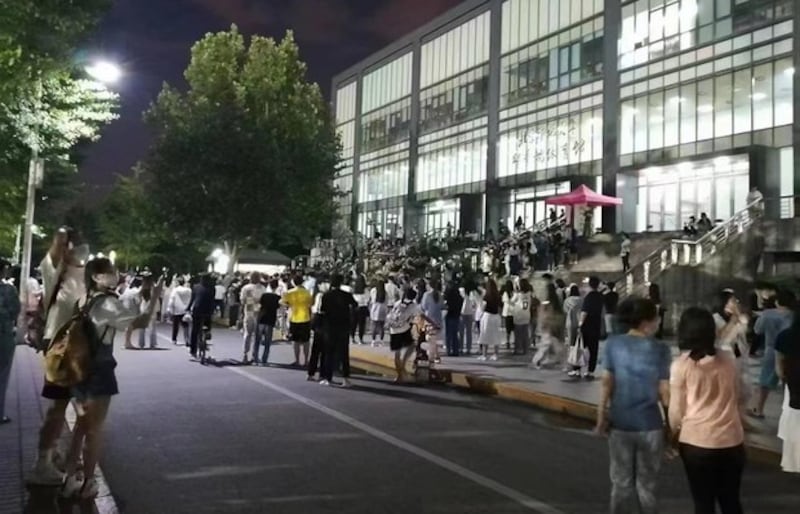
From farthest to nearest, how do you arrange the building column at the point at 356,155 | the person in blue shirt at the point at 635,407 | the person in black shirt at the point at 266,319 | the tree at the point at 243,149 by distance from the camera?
the building column at the point at 356,155 < the tree at the point at 243,149 < the person in black shirt at the point at 266,319 < the person in blue shirt at the point at 635,407

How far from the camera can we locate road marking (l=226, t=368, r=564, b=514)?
6227mm

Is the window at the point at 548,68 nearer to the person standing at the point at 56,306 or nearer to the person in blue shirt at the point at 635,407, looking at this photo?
the person standing at the point at 56,306

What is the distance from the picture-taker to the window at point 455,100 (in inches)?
1914

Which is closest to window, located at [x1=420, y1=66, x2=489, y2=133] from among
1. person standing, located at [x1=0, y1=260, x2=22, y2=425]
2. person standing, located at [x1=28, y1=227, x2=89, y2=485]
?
person standing, located at [x1=0, y1=260, x2=22, y2=425]

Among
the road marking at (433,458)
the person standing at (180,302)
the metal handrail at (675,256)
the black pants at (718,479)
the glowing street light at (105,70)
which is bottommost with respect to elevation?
the road marking at (433,458)

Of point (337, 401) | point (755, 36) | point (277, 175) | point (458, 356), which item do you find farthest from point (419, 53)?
point (337, 401)

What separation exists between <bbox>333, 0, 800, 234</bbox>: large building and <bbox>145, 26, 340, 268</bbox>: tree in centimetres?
949

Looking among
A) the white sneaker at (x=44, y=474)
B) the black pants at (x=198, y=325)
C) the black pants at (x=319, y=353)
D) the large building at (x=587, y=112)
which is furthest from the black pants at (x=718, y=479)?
the large building at (x=587, y=112)

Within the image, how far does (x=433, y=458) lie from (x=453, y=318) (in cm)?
948

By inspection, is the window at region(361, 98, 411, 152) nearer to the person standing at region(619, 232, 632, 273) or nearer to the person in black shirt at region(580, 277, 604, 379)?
the person standing at region(619, 232, 632, 273)

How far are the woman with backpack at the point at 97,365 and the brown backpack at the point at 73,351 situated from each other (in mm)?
22

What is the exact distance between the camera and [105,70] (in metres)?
16.8

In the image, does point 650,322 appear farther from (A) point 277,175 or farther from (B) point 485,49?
(B) point 485,49

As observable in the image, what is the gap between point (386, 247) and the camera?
130 ft
